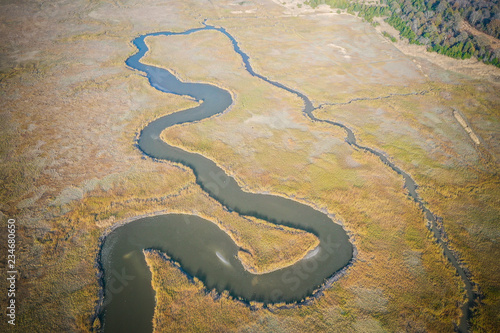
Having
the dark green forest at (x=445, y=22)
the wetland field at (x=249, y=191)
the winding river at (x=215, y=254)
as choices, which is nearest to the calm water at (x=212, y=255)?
the winding river at (x=215, y=254)

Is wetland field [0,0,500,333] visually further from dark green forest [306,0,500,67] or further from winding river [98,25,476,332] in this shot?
dark green forest [306,0,500,67]

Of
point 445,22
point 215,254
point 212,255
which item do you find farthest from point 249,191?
point 445,22

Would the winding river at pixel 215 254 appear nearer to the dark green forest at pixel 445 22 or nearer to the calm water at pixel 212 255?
the calm water at pixel 212 255

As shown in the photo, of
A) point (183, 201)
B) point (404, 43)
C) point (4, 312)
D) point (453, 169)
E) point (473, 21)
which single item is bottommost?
point (4, 312)

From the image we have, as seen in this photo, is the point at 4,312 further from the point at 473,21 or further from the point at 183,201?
the point at 473,21

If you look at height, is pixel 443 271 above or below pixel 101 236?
above

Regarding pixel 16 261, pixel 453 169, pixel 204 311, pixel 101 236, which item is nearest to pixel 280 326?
pixel 204 311

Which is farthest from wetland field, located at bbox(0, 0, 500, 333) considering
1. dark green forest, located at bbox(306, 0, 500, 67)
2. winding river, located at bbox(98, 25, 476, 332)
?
dark green forest, located at bbox(306, 0, 500, 67)
